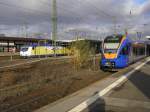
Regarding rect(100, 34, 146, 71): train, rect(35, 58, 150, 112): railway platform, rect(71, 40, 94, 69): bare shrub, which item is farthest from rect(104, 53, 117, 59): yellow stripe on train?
rect(35, 58, 150, 112): railway platform

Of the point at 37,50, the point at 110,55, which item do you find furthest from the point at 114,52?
the point at 37,50

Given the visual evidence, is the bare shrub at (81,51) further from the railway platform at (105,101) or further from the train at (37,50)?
the train at (37,50)

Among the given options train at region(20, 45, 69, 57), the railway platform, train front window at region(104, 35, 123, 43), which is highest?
train front window at region(104, 35, 123, 43)

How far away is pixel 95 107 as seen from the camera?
923 centimetres

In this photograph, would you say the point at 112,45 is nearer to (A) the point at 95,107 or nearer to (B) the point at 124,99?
(B) the point at 124,99

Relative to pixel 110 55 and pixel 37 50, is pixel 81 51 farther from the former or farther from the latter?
pixel 37 50

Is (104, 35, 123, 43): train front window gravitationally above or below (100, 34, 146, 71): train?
above

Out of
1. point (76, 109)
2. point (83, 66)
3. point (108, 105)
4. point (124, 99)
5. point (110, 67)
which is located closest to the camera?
point (76, 109)

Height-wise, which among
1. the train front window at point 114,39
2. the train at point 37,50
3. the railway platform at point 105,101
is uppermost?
the train front window at point 114,39

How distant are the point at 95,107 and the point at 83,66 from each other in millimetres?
21251

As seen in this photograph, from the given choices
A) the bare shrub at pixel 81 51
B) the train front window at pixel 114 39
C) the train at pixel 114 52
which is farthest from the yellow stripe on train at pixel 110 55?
the bare shrub at pixel 81 51

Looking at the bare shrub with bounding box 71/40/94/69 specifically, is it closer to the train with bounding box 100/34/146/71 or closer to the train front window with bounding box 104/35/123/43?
the train with bounding box 100/34/146/71

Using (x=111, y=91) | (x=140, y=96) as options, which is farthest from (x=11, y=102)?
(x=140, y=96)

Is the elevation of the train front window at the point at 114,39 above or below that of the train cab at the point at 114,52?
above
